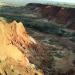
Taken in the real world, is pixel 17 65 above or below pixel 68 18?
above

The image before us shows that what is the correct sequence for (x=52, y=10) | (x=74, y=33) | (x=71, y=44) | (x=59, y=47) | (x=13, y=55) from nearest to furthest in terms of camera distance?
(x=13, y=55), (x=59, y=47), (x=71, y=44), (x=74, y=33), (x=52, y=10)

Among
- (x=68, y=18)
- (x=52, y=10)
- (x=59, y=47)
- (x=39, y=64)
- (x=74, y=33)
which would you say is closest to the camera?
(x=39, y=64)

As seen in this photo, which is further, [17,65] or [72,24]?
[72,24]

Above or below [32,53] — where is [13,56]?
above

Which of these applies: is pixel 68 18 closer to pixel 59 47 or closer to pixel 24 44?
pixel 59 47

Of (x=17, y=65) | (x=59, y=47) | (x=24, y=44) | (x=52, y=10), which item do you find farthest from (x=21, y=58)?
(x=52, y=10)

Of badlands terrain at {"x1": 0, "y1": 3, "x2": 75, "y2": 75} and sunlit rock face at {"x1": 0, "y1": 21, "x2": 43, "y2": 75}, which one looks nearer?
sunlit rock face at {"x1": 0, "y1": 21, "x2": 43, "y2": 75}

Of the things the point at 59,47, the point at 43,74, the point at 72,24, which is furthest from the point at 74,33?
the point at 43,74

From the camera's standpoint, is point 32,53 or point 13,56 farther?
point 32,53

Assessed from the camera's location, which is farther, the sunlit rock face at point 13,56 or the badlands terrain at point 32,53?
the badlands terrain at point 32,53

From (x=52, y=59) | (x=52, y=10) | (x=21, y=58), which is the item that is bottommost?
(x=52, y=10)
